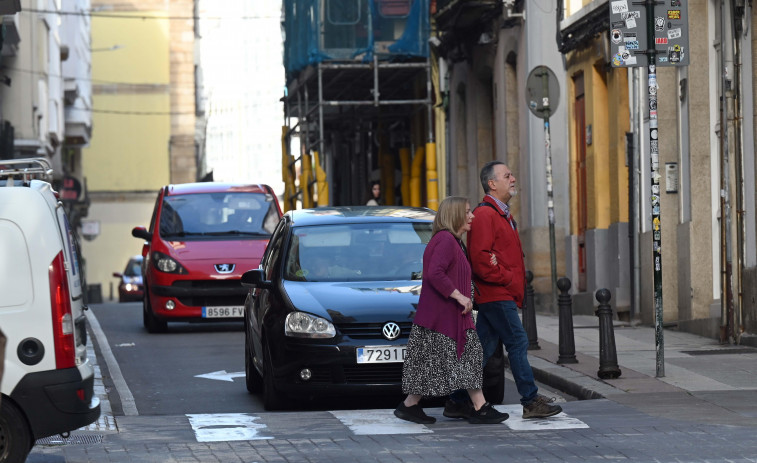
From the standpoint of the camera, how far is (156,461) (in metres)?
9.31

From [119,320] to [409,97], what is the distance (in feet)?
47.9

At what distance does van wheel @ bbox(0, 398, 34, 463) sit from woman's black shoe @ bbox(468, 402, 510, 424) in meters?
3.35

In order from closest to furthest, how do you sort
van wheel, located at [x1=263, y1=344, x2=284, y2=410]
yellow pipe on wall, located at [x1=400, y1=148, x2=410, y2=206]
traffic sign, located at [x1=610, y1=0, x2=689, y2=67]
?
1. van wheel, located at [x1=263, y1=344, x2=284, y2=410]
2. traffic sign, located at [x1=610, y1=0, x2=689, y2=67]
3. yellow pipe on wall, located at [x1=400, y1=148, x2=410, y2=206]

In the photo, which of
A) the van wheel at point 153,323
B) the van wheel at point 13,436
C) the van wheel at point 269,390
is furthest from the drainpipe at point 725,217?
the van wheel at point 13,436

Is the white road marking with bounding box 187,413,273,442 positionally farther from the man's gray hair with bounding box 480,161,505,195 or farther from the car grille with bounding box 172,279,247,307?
the car grille with bounding box 172,279,247,307

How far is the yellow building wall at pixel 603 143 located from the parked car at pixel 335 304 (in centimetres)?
905

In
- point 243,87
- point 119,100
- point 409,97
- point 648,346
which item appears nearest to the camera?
point 648,346

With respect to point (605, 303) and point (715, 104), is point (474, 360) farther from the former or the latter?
point (715, 104)

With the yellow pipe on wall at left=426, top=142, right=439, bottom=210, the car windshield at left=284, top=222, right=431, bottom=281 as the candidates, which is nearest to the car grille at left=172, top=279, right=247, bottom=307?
the car windshield at left=284, top=222, right=431, bottom=281

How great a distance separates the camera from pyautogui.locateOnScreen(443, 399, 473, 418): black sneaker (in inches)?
436

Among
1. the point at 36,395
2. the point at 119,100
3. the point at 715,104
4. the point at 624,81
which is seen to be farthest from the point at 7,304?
the point at 119,100

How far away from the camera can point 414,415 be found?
10945mm

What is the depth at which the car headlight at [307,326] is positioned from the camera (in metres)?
11.8

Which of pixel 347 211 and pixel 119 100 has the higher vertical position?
pixel 119 100
